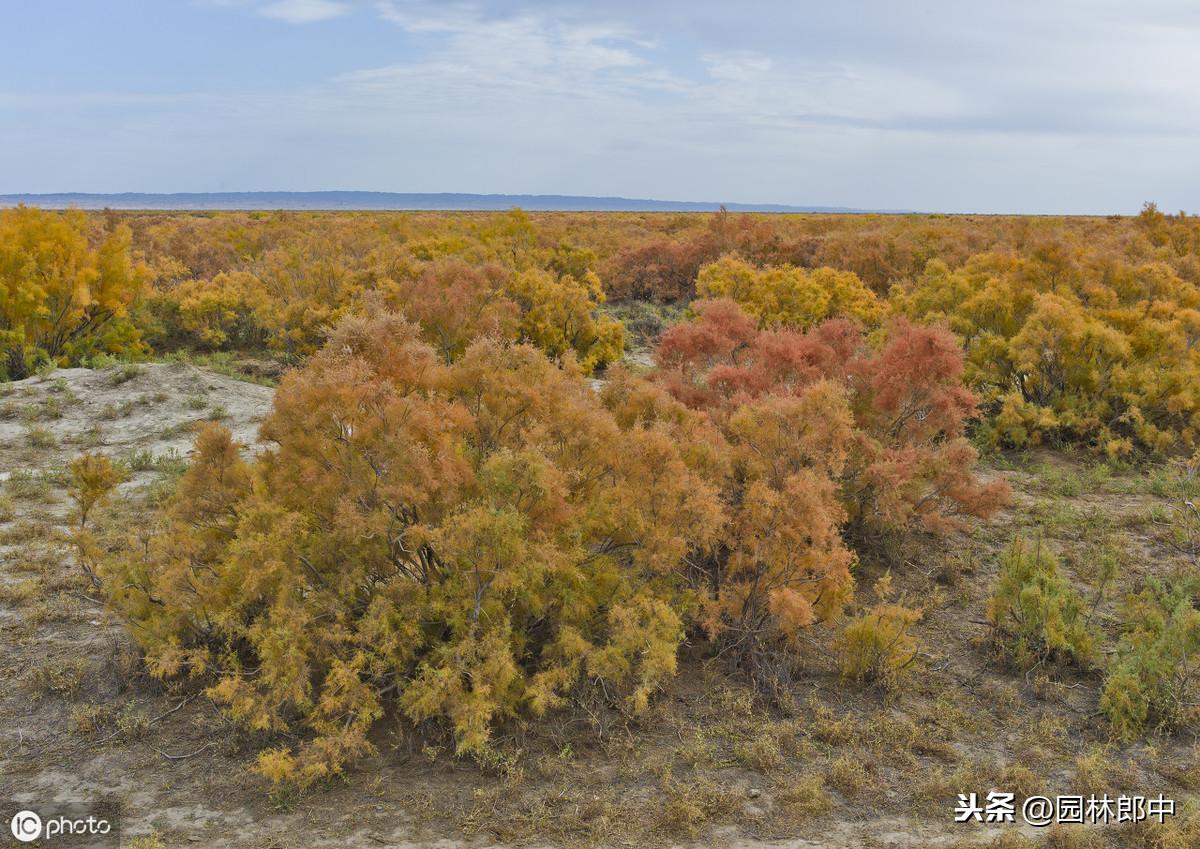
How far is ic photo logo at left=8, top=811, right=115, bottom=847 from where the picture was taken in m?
4.48

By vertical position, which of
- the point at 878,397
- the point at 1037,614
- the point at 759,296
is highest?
the point at 759,296

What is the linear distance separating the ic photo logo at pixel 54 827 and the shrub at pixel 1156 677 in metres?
6.13

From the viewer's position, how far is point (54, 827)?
4562mm

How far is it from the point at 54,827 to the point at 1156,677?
684 centimetres

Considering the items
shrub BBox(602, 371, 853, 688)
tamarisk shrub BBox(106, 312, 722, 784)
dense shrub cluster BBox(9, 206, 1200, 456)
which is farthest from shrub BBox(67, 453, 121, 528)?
shrub BBox(602, 371, 853, 688)

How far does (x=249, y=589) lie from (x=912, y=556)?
6283 mm

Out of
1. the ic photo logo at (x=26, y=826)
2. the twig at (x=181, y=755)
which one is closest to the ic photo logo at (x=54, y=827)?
the ic photo logo at (x=26, y=826)

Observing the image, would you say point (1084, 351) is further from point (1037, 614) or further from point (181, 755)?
point (181, 755)

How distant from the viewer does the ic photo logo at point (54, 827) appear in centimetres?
448

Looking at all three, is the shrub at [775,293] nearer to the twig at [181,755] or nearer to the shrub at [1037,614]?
the shrub at [1037,614]

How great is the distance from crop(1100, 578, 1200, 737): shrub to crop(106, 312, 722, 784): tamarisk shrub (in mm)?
2927

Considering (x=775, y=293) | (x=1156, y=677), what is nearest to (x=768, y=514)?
(x=1156, y=677)

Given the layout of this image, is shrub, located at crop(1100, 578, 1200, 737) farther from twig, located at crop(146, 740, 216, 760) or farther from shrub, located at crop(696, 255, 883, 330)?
shrub, located at crop(696, 255, 883, 330)

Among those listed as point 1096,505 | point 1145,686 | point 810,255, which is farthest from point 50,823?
point 810,255
